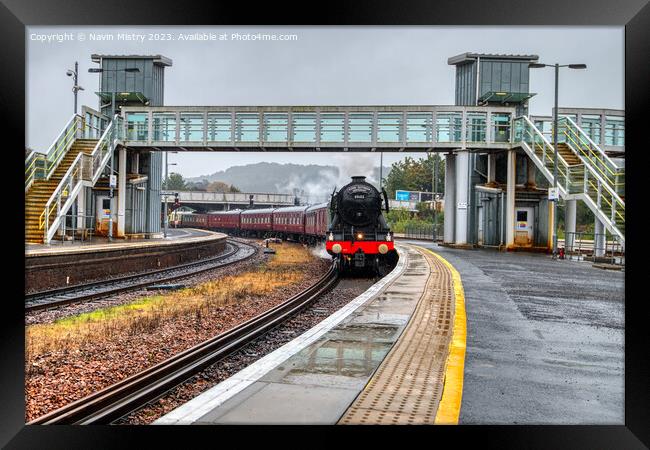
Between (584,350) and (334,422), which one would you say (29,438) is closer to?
(334,422)

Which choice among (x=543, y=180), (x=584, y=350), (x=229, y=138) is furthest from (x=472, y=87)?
(x=584, y=350)

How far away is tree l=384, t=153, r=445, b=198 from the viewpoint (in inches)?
1635

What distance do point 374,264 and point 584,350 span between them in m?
11.3

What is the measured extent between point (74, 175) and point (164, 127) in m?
4.83

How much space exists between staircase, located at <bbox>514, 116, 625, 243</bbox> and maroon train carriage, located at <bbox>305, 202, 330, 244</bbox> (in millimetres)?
9583

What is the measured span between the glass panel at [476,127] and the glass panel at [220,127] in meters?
10.4

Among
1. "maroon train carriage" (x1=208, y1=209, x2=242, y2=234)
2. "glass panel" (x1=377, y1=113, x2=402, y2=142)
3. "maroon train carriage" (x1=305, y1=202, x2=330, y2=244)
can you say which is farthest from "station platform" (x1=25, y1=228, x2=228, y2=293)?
"maroon train carriage" (x1=208, y1=209, x2=242, y2=234)

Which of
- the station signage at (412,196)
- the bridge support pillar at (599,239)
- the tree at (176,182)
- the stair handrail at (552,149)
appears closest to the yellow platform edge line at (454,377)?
the bridge support pillar at (599,239)

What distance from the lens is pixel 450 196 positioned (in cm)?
2477

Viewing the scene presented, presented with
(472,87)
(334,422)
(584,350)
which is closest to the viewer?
(334,422)

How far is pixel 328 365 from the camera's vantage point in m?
5.24

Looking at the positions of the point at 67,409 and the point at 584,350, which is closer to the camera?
the point at 67,409

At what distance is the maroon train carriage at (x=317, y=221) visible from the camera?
2516 centimetres

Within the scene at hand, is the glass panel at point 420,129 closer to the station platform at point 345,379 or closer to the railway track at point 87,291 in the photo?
the railway track at point 87,291
